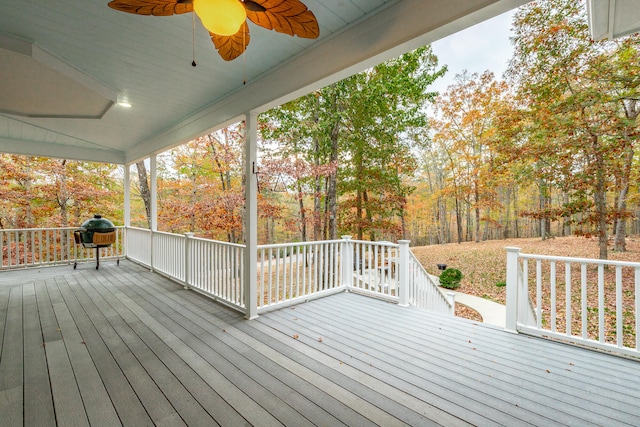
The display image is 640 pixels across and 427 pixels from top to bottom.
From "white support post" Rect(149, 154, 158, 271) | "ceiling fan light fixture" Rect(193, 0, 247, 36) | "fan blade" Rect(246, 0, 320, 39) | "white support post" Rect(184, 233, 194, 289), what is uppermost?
"fan blade" Rect(246, 0, 320, 39)

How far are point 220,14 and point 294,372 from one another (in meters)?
2.48

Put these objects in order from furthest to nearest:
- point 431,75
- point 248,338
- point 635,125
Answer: point 431,75
point 635,125
point 248,338

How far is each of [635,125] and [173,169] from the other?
13229mm

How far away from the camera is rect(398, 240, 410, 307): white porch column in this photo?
381 cm

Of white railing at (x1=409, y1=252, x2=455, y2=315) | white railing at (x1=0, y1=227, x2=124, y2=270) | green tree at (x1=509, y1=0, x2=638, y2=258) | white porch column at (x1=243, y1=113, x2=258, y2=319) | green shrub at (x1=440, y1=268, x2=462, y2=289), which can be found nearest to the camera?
white porch column at (x1=243, y1=113, x2=258, y2=319)

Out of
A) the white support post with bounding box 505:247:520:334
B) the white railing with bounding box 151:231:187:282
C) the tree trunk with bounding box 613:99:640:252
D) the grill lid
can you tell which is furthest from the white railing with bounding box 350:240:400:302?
the grill lid

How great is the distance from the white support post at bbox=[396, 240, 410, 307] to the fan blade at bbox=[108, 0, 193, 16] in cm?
343

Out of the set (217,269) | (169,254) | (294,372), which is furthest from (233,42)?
(169,254)

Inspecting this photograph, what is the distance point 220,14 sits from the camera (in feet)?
4.21

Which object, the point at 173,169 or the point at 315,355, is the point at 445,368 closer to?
the point at 315,355

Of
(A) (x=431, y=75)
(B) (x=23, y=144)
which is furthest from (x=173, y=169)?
(A) (x=431, y=75)

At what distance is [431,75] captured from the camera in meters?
7.27

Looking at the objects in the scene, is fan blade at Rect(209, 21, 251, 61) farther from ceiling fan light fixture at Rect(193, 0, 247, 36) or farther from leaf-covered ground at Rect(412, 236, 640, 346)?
leaf-covered ground at Rect(412, 236, 640, 346)

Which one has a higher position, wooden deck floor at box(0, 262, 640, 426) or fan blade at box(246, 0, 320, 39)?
fan blade at box(246, 0, 320, 39)
